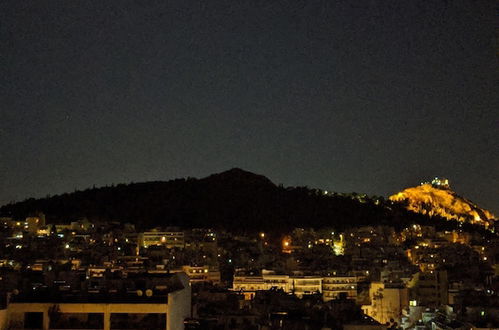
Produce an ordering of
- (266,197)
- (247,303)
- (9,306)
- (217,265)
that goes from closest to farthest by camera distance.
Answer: (9,306), (247,303), (217,265), (266,197)

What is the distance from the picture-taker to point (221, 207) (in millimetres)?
70688

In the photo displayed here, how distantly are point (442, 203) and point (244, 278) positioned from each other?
49.5m

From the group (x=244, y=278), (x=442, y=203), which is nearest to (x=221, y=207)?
(x=442, y=203)

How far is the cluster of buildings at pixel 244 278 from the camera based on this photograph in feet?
40.7

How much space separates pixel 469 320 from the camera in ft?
82.4

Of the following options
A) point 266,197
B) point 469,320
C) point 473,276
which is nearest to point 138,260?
point 473,276

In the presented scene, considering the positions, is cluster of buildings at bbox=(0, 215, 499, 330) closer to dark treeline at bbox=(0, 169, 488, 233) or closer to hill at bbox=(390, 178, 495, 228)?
dark treeline at bbox=(0, 169, 488, 233)

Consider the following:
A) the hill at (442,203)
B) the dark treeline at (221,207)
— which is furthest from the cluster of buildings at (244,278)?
the hill at (442,203)

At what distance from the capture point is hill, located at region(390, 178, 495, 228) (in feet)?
256

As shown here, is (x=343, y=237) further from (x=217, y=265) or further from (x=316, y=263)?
(x=217, y=265)

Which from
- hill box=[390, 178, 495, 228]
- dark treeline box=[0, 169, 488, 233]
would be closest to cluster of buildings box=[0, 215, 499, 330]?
dark treeline box=[0, 169, 488, 233]

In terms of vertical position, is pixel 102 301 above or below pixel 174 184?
below

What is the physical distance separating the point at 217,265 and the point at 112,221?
19015mm

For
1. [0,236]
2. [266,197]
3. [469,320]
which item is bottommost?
[469,320]
